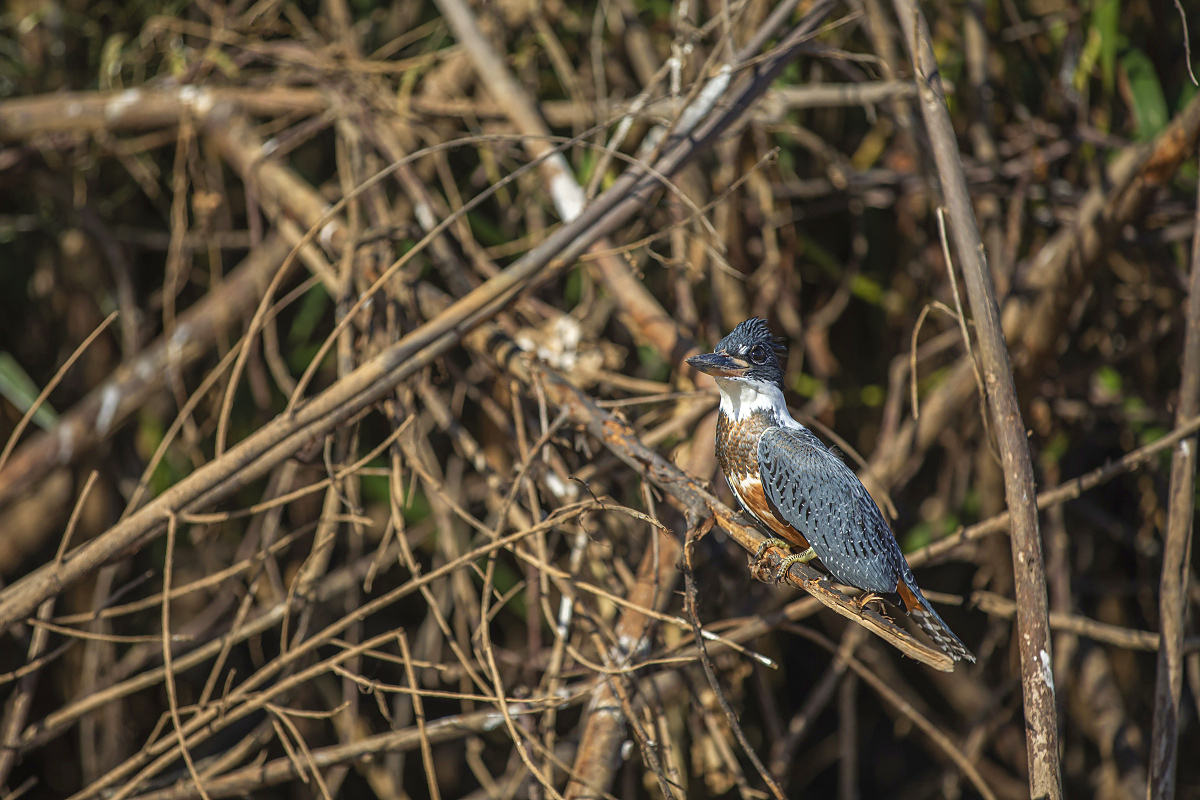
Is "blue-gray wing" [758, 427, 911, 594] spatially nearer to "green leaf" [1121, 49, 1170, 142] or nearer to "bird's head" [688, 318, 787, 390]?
"bird's head" [688, 318, 787, 390]

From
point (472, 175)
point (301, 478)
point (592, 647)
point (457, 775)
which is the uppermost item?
point (472, 175)

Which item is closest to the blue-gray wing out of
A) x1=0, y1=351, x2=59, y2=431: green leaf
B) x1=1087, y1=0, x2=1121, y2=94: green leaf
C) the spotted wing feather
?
the spotted wing feather

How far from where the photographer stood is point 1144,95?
198cm

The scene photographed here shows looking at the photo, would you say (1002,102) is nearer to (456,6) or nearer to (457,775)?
(456,6)

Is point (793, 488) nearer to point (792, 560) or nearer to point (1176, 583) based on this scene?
point (792, 560)

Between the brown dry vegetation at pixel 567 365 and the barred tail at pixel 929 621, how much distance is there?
0.21 m

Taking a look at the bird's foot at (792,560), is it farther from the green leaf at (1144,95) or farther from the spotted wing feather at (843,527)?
the green leaf at (1144,95)

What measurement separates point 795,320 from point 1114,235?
0.74 meters

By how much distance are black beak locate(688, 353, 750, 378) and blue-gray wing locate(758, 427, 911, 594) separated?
0.46ft

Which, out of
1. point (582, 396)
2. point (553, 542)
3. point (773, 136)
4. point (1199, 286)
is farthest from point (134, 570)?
point (1199, 286)

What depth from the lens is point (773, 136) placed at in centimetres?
238

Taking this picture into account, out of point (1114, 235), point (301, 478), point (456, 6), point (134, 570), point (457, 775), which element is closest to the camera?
point (1114, 235)

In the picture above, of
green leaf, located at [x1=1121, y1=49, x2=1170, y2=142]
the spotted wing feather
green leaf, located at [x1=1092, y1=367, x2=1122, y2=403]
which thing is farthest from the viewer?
green leaf, located at [x1=1092, y1=367, x2=1122, y2=403]

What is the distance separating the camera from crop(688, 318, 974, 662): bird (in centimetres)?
116
